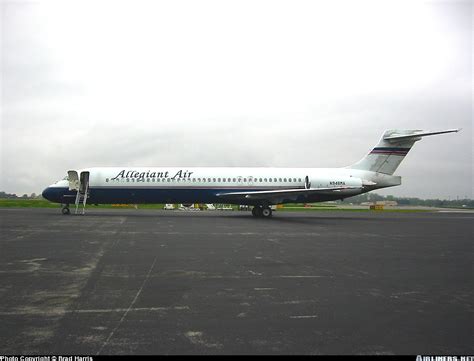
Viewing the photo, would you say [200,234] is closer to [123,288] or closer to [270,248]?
[270,248]

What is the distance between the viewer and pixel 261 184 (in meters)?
24.9

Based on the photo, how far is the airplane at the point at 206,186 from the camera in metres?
24.3

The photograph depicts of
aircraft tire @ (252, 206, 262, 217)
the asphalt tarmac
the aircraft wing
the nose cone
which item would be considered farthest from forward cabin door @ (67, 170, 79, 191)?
the asphalt tarmac

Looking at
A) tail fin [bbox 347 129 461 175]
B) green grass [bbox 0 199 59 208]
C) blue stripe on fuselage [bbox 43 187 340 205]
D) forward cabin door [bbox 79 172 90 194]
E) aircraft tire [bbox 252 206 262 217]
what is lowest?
aircraft tire [bbox 252 206 262 217]

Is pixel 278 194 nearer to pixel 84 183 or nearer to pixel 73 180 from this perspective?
pixel 84 183

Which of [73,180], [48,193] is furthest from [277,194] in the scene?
[48,193]

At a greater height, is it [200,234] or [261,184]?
[261,184]

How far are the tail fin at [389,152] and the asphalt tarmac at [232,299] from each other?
16.3 metres

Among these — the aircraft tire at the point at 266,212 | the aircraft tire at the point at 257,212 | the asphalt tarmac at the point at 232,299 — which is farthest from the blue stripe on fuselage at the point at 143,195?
the asphalt tarmac at the point at 232,299

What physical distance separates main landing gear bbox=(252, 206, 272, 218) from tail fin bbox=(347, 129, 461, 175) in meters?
7.85

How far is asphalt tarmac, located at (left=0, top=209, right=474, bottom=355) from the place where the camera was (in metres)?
4.04

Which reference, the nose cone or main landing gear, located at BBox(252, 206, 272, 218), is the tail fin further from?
the nose cone

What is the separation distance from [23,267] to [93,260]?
4.65 ft

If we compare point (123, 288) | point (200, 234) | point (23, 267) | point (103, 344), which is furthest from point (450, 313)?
point (200, 234)
